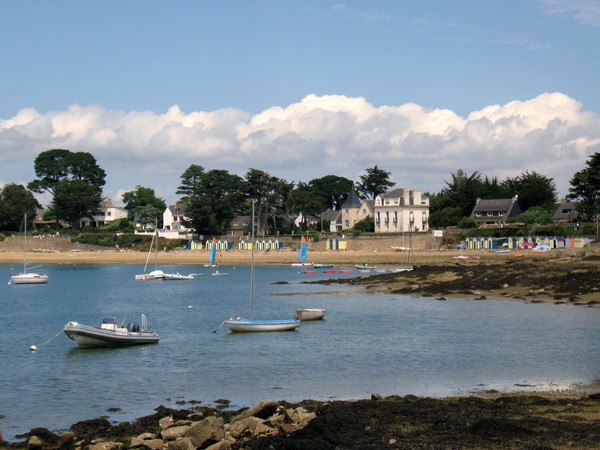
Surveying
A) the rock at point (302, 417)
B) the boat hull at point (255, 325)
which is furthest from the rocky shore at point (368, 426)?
the boat hull at point (255, 325)

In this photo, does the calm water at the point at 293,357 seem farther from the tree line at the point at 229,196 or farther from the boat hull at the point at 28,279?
the tree line at the point at 229,196

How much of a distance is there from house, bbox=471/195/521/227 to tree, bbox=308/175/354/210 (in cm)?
5263

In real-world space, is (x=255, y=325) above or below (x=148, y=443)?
above

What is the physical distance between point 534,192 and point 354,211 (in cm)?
3389

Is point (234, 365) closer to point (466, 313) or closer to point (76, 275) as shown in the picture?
point (466, 313)

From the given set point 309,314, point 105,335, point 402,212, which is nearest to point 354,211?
point 402,212

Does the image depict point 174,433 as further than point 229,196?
No

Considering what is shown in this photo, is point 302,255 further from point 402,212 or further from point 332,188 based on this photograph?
point 332,188

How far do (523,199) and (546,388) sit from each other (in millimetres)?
117458

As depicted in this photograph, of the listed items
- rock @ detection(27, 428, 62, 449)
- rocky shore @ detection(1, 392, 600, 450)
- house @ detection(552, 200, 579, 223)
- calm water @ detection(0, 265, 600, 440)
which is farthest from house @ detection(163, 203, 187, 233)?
rock @ detection(27, 428, 62, 449)

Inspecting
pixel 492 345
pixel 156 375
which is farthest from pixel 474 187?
pixel 156 375

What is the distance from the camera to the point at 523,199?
13975cm

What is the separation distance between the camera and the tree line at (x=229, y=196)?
462 ft

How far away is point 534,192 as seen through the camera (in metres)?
139
